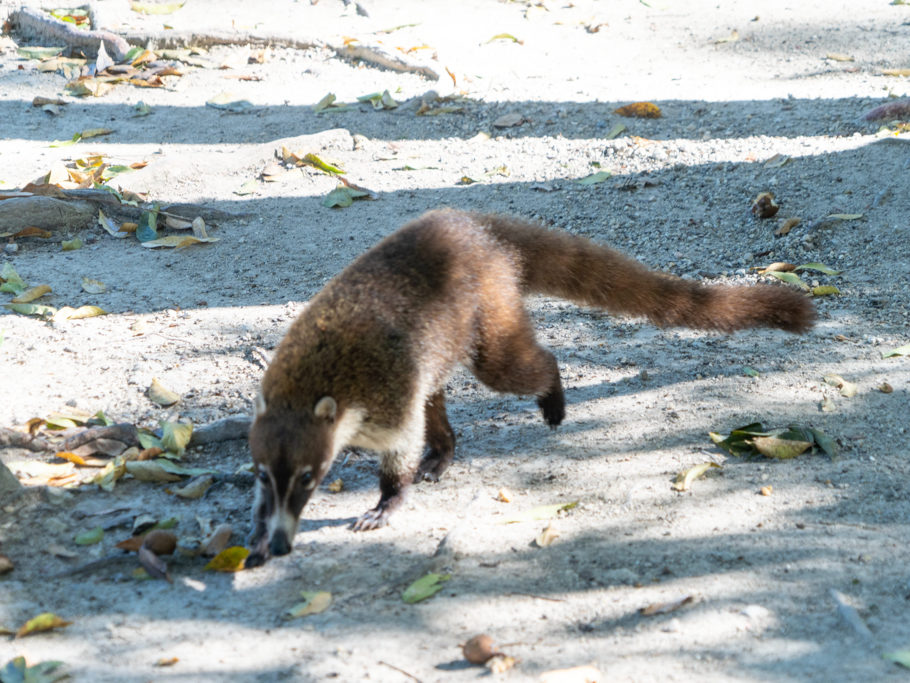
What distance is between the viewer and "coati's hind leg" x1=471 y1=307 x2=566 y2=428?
4.10 metres

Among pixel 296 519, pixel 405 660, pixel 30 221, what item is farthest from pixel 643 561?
pixel 30 221

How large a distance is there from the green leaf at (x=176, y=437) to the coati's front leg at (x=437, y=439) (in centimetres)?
104

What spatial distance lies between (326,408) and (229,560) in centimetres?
66

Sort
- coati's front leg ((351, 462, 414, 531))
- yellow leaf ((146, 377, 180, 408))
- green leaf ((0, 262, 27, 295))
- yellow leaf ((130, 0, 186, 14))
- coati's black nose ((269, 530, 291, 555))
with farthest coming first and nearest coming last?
yellow leaf ((130, 0, 186, 14)) < green leaf ((0, 262, 27, 295)) < yellow leaf ((146, 377, 180, 408)) < coati's front leg ((351, 462, 414, 531)) < coati's black nose ((269, 530, 291, 555))

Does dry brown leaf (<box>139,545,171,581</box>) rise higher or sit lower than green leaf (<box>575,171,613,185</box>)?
lower

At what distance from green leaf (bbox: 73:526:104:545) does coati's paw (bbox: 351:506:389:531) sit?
3.16 ft

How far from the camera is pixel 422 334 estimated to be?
3.83 meters

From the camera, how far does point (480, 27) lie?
10.7 metres

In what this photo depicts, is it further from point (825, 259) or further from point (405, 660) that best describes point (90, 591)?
point (825, 259)

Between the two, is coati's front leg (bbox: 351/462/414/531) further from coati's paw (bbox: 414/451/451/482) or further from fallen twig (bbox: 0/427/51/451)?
fallen twig (bbox: 0/427/51/451)

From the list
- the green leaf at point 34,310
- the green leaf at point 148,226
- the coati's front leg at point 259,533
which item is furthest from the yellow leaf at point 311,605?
the green leaf at point 148,226

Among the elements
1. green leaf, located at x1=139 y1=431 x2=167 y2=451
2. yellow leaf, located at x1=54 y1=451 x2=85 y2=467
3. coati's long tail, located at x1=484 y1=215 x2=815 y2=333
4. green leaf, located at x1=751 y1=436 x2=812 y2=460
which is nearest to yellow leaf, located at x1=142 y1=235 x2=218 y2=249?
green leaf, located at x1=139 y1=431 x2=167 y2=451

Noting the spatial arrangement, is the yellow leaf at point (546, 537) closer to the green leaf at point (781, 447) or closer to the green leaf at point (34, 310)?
the green leaf at point (781, 447)

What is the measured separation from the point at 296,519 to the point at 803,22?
945cm
